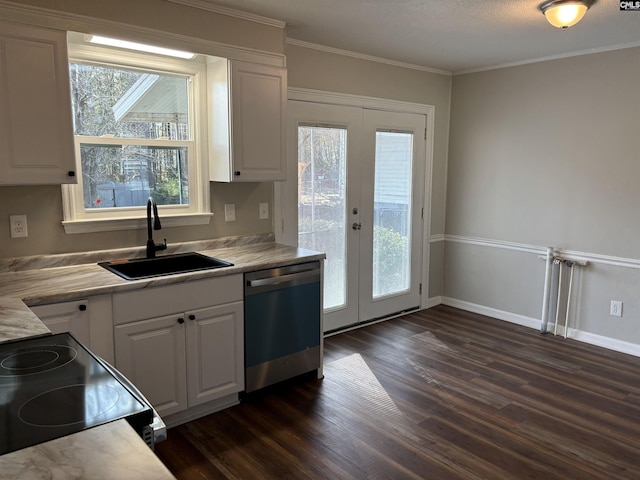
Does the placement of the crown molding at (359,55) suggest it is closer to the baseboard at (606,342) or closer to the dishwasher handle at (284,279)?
the dishwasher handle at (284,279)

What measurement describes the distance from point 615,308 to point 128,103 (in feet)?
12.9

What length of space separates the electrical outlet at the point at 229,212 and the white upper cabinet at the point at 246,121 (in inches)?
9.0

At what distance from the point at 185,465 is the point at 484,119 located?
3895mm

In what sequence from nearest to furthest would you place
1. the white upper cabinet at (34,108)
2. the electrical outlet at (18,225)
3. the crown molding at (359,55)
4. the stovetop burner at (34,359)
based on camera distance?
the stovetop burner at (34,359), the white upper cabinet at (34,108), the electrical outlet at (18,225), the crown molding at (359,55)

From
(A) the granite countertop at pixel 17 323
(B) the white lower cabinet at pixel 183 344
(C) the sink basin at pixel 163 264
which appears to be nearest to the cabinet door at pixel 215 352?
(B) the white lower cabinet at pixel 183 344

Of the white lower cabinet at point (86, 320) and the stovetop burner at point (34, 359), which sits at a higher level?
the stovetop burner at point (34, 359)

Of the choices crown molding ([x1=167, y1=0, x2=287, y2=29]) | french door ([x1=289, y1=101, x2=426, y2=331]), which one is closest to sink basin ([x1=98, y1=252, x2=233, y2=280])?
french door ([x1=289, y1=101, x2=426, y2=331])

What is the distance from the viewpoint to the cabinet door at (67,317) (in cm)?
213

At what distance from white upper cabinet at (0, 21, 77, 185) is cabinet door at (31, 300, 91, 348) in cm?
66

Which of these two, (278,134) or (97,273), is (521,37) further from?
(97,273)

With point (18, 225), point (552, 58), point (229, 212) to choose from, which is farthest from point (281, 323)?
point (552, 58)

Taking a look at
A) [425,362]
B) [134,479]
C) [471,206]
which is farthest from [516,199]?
[134,479]

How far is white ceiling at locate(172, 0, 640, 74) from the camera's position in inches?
113

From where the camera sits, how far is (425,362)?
3.64 metres
